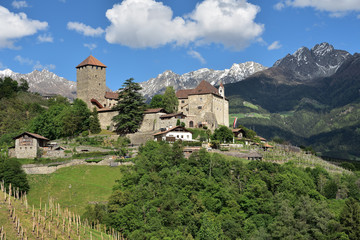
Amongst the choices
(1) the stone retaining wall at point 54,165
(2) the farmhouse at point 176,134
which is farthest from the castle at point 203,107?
(1) the stone retaining wall at point 54,165

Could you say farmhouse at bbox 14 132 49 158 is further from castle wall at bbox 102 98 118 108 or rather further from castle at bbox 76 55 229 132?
castle wall at bbox 102 98 118 108

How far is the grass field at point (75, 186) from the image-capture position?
45375 millimetres

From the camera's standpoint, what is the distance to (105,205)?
42469 millimetres

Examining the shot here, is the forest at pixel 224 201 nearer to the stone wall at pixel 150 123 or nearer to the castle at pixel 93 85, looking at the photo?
the stone wall at pixel 150 123

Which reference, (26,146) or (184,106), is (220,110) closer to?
(184,106)

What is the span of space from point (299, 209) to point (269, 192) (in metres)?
4.89

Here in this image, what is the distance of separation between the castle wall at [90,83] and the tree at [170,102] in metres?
15.6

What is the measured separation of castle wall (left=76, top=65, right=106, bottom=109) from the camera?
80.7 m

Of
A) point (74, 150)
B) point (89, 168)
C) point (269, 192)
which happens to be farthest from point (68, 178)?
point (269, 192)

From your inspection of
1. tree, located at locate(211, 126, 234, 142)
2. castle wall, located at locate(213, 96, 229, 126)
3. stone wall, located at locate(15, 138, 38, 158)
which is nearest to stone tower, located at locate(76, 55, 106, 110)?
stone wall, located at locate(15, 138, 38, 158)

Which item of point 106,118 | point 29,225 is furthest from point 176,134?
point 29,225

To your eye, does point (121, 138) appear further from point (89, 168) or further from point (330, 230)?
point (330, 230)

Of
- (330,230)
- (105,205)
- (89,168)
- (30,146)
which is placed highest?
(30,146)

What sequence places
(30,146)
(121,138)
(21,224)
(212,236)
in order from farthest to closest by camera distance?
(121,138) → (30,146) → (212,236) → (21,224)
